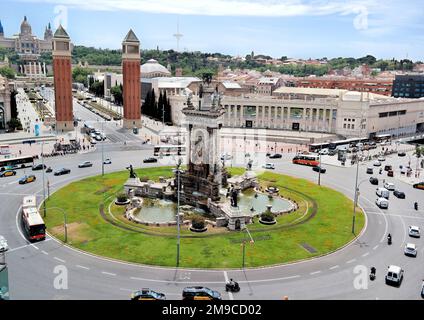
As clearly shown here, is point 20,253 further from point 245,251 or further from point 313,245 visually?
point 313,245

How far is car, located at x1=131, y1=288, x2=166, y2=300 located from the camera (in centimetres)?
3459

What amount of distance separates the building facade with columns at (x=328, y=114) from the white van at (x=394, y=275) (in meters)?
87.3

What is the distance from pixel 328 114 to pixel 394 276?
96.4m

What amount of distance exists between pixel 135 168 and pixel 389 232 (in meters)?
51.8

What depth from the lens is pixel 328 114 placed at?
130 meters

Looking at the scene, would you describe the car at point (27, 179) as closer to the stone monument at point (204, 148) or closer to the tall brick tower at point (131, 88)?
the stone monument at point (204, 148)

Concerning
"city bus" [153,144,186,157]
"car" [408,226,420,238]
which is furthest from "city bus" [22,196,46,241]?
"city bus" [153,144,186,157]

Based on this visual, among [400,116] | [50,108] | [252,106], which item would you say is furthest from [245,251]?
[50,108]

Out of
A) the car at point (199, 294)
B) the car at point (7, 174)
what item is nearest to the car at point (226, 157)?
the car at point (7, 174)

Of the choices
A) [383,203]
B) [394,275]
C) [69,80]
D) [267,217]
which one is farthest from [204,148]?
[69,80]

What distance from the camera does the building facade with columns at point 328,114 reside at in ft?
408

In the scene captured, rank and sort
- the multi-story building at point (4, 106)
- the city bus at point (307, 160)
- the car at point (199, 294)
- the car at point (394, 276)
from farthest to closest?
1. the multi-story building at point (4, 106)
2. the city bus at point (307, 160)
3. the car at point (394, 276)
4. the car at point (199, 294)

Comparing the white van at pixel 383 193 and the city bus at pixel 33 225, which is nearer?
the city bus at pixel 33 225

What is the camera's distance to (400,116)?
139m
